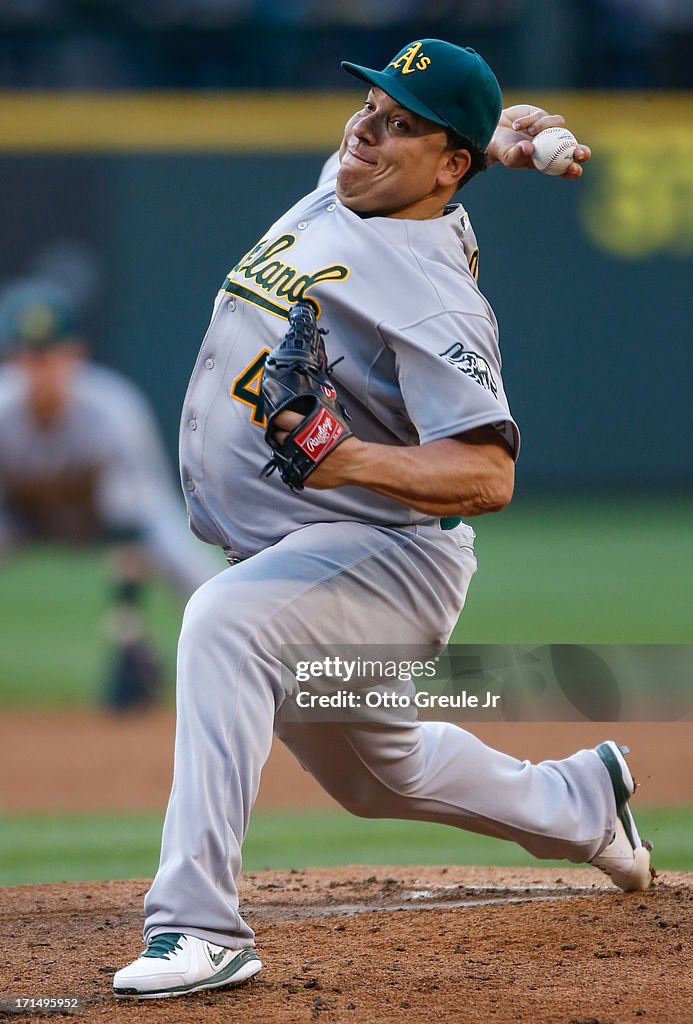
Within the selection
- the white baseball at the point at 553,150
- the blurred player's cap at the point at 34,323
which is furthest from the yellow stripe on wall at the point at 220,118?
the white baseball at the point at 553,150

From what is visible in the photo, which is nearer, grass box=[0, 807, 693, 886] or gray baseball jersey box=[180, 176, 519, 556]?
gray baseball jersey box=[180, 176, 519, 556]

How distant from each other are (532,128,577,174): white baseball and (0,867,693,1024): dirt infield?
1.55 meters

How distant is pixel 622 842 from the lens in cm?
322

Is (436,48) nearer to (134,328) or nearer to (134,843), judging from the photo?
(134,843)

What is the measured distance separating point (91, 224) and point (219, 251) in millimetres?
1017

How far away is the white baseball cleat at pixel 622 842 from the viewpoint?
3203 mm

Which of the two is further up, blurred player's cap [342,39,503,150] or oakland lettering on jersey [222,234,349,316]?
blurred player's cap [342,39,503,150]

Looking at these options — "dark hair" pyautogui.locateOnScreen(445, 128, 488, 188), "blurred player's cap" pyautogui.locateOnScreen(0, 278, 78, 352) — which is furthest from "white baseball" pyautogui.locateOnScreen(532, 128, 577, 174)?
"blurred player's cap" pyautogui.locateOnScreen(0, 278, 78, 352)

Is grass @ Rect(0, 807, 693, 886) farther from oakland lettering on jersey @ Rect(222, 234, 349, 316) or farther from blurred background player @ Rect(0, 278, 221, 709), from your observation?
blurred background player @ Rect(0, 278, 221, 709)

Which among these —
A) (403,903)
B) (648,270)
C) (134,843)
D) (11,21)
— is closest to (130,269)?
(11,21)

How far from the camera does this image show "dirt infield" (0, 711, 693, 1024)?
2.45m

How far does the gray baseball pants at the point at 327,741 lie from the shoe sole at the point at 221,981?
3 cm

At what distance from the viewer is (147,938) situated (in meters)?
2.49

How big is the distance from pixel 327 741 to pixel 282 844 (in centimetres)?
212
